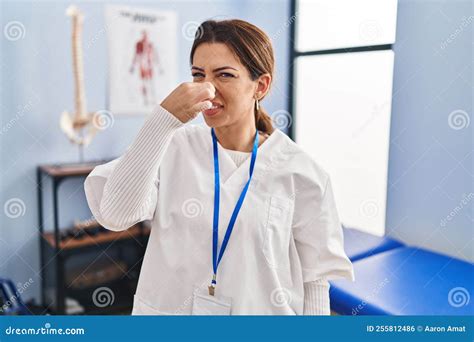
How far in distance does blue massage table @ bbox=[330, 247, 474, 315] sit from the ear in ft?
2.42

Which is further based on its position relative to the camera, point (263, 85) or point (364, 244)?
point (364, 244)

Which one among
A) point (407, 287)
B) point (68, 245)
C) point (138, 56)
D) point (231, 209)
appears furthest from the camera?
point (138, 56)

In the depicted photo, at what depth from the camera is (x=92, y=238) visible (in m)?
1.81

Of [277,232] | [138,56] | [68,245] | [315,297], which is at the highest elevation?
[138,56]

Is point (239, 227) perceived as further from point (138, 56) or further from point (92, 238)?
point (138, 56)

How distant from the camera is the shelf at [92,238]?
5.74 feet

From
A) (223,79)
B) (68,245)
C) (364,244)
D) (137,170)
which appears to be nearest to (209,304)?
(137,170)

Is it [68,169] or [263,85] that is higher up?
[263,85]

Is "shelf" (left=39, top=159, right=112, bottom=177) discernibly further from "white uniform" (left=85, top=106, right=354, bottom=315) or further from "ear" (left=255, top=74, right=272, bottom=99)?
"ear" (left=255, top=74, right=272, bottom=99)

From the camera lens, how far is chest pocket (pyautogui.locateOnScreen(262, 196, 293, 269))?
723 mm

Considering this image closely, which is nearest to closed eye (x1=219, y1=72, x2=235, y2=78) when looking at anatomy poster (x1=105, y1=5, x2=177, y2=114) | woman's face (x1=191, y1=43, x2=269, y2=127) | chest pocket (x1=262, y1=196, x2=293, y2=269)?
woman's face (x1=191, y1=43, x2=269, y2=127)

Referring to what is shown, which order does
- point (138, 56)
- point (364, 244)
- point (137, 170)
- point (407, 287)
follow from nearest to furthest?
1. point (137, 170)
2. point (407, 287)
3. point (364, 244)
4. point (138, 56)

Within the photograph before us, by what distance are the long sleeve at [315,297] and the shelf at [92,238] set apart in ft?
4.14

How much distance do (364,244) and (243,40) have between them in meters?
1.15
